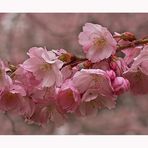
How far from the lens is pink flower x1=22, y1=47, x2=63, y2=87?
516 mm

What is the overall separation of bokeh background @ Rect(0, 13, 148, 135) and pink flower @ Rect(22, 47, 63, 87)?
150cm

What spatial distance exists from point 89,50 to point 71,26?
5.39 feet

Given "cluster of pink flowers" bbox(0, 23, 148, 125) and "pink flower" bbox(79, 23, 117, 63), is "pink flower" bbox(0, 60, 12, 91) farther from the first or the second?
"pink flower" bbox(79, 23, 117, 63)

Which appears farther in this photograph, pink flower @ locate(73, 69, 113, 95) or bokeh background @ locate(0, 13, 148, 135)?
bokeh background @ locate(0, 13, 148, 135)

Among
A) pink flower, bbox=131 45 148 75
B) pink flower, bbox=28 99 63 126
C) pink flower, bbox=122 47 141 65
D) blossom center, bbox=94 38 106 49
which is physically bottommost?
pink flower, bbox=28 99 63 126

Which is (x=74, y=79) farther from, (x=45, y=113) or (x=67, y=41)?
(x=67, y=41)

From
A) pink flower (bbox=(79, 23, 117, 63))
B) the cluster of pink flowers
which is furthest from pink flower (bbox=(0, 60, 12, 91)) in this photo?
pink flower (bbox=(79, 23, 117, 63))

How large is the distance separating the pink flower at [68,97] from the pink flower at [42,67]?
11 mm

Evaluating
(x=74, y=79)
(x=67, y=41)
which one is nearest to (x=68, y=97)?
(x=74, y=79)

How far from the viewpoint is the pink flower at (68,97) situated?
504 millimetres

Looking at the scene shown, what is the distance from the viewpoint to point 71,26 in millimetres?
2168

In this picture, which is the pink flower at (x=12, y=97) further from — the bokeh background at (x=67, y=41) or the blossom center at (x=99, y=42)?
the bokeh background at (x=67, y=41)
